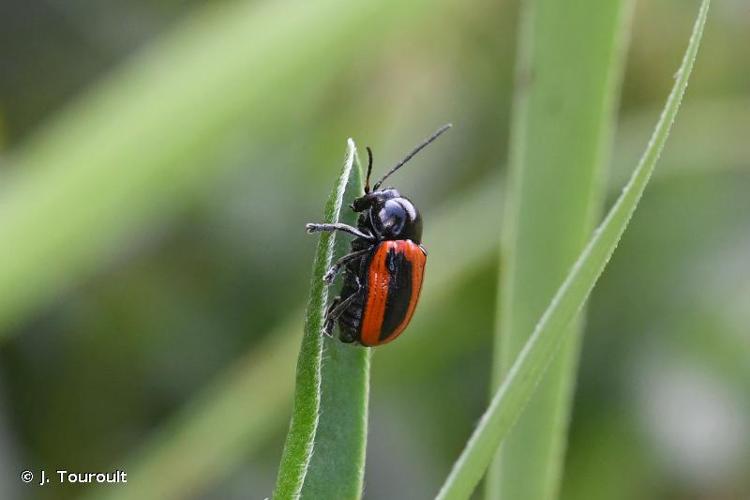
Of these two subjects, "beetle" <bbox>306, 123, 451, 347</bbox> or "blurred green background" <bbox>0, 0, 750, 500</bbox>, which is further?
"blurred green background" <bbox>0, 0, 750, 500</bbox>

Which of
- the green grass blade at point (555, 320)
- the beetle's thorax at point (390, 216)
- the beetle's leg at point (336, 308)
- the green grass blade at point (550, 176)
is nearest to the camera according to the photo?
the green grass blade at point (555, 320)

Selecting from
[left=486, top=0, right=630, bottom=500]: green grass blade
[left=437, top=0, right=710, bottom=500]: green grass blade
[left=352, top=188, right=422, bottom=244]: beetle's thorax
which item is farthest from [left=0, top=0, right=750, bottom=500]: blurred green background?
[left=437, top=0, right=710, bottom=500]: green grass blade

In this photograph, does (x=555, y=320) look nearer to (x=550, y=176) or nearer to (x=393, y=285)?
(x=550, y=176)

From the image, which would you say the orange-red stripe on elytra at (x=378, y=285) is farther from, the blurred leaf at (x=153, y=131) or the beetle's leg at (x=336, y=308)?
the blurred leaf at (x=153, y=131)

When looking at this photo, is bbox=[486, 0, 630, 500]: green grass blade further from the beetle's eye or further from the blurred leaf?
the beetle's eye

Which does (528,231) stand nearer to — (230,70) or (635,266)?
(230,70)

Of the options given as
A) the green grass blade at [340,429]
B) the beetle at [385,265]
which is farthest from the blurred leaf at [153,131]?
the green grass blade at [340,429]

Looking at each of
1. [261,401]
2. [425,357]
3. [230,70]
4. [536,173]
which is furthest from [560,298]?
[425,357]
